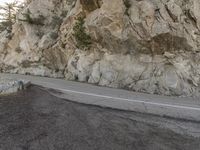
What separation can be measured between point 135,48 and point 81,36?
14.4 ft

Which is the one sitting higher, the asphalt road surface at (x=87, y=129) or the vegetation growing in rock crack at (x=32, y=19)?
the vegetation growing in rock crack at (x=32, y=19)

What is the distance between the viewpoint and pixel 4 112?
7691mm

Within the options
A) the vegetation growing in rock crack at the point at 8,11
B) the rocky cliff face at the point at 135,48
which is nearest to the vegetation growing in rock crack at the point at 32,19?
the rocky cliff face at the point at 135,48

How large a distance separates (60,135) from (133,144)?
5.27ft

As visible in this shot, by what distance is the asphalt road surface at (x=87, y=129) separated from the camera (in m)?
5.28

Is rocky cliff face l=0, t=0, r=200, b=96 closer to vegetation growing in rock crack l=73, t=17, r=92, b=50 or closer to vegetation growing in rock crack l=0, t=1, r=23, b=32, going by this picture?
vegetation growing in rock crack l=73, t=17, r=92, b=50

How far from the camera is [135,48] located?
611 inches

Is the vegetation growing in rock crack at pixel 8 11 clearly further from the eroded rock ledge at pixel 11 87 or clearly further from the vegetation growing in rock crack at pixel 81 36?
the eroded rock ledge at pixel 11 87

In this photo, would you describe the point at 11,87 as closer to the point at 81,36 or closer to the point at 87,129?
the point at 87,129

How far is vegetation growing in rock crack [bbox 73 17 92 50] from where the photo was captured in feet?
58.9

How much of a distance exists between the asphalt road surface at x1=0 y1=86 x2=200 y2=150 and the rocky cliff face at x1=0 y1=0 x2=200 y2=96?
662cm

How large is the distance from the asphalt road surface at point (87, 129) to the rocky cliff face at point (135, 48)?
6624mm

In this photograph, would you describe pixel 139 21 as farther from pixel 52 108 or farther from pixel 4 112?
pixel 4 112

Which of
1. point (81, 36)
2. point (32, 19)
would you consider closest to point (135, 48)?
point (81, 36)
